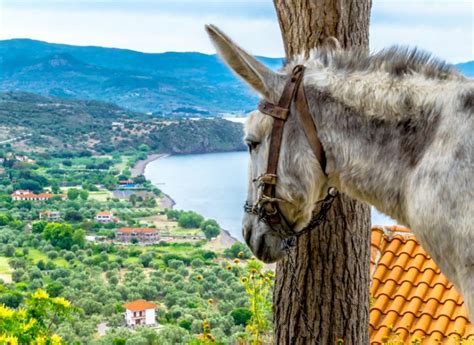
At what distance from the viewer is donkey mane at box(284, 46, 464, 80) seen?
192cm

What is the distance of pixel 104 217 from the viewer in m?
17.4

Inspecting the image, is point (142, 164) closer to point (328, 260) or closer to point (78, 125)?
point (78, 125)

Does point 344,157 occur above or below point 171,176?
above

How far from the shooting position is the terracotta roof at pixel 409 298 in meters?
4.94

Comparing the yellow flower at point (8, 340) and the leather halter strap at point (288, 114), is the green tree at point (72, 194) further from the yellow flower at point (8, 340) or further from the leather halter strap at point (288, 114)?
the leather halter strap at point (288, 114)

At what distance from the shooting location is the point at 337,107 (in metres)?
1.94

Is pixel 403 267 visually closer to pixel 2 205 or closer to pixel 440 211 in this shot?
pixel 440 211

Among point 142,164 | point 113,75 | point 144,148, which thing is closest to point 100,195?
point 142,164

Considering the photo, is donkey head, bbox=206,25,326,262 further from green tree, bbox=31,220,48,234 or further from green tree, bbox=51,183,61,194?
green tree, bbox=51,183,61,194

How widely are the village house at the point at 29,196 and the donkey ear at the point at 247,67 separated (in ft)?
51.2

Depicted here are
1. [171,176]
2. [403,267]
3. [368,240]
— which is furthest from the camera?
[171,176]

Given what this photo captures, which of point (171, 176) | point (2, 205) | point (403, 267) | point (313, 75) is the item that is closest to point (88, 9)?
point (171, 176)

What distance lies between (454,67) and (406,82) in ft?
0.49

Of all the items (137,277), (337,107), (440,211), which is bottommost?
(137,277)
